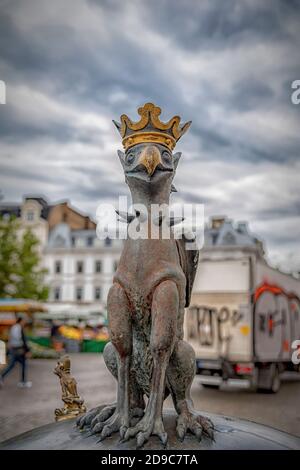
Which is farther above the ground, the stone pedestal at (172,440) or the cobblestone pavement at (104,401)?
the stone pedestal at (172,440)

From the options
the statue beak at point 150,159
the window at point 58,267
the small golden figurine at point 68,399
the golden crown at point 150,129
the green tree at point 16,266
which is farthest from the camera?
the window at point 58,267

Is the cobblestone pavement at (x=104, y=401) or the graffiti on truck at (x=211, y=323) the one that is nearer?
the cobblestone pavement at (x=104, y=401)

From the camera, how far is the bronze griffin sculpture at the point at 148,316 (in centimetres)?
330

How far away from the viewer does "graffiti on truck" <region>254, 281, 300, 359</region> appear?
1394cm

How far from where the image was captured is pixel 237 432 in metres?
3.46

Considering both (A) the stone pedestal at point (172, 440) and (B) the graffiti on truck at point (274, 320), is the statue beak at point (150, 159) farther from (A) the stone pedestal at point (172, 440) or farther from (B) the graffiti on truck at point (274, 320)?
(B) the graffiti on truck at point (274, 320)

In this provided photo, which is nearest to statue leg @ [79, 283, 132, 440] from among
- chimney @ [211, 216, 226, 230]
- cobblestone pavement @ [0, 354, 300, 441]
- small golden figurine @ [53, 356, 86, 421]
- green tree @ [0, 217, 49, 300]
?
small golden figurine @ [53, 356, 86, 421]

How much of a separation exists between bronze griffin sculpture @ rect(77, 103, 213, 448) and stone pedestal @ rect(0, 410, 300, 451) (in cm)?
6

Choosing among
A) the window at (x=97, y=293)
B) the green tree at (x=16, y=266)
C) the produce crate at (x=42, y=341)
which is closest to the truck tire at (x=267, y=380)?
the produce crate at (x=42, y=341)

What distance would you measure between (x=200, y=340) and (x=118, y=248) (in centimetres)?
4307

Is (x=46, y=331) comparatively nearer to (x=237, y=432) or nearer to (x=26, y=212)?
(x=26, y=212)

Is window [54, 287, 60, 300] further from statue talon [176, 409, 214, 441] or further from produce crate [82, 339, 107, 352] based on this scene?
statue talon [176, 409, 214, 441]

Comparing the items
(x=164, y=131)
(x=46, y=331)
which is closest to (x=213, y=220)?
(x=46, y=331)

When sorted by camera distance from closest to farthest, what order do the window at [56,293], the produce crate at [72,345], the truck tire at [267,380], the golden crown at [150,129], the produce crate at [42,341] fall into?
the golden crown at [150,129]
the truck tire at [267,380]
the produce crate at [42,341]
the produce crate at [72,345]
the window at [56,293]
